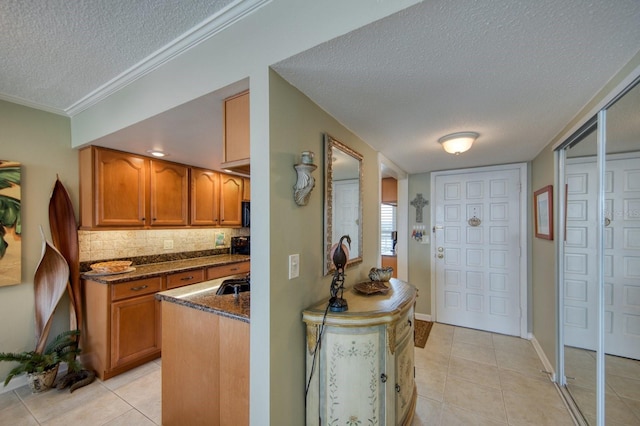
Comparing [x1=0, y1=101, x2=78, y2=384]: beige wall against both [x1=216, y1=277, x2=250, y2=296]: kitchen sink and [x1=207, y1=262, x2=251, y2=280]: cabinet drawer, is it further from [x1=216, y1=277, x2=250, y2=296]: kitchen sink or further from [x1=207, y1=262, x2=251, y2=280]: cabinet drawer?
[x1=216, y1=277, x2=250, y2=296]: kitchen sink

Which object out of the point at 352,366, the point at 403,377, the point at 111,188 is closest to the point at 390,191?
Result: the point at 403,377

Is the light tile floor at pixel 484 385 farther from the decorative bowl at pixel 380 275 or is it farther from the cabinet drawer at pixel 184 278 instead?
the cabinet drawer at pixel 184 278

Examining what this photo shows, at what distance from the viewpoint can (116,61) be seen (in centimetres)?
168

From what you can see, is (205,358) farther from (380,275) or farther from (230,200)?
(230,200)

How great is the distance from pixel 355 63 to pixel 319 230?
94 centimetres

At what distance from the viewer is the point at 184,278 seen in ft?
9.31

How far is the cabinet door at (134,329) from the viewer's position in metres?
2.34

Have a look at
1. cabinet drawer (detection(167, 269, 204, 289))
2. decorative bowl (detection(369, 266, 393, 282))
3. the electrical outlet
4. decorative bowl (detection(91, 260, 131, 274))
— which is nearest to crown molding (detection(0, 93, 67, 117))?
decorative bowl (detection(91, 260, 131, 274))

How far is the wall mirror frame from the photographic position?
1.70m

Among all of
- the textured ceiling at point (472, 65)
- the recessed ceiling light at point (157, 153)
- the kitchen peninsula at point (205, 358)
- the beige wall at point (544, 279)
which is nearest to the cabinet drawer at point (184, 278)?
the kitchen peninsula at point (205, 358)

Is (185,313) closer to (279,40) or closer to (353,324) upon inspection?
(353,324)

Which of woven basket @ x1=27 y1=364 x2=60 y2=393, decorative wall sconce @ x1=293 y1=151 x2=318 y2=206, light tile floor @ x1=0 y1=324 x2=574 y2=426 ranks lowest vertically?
light tile floor @ x1=0 y1=324 x2=574 y2=426

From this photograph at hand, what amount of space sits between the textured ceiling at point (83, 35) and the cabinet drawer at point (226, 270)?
2.11 m

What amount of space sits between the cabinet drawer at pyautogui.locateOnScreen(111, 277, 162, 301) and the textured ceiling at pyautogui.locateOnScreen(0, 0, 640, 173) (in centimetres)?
133
